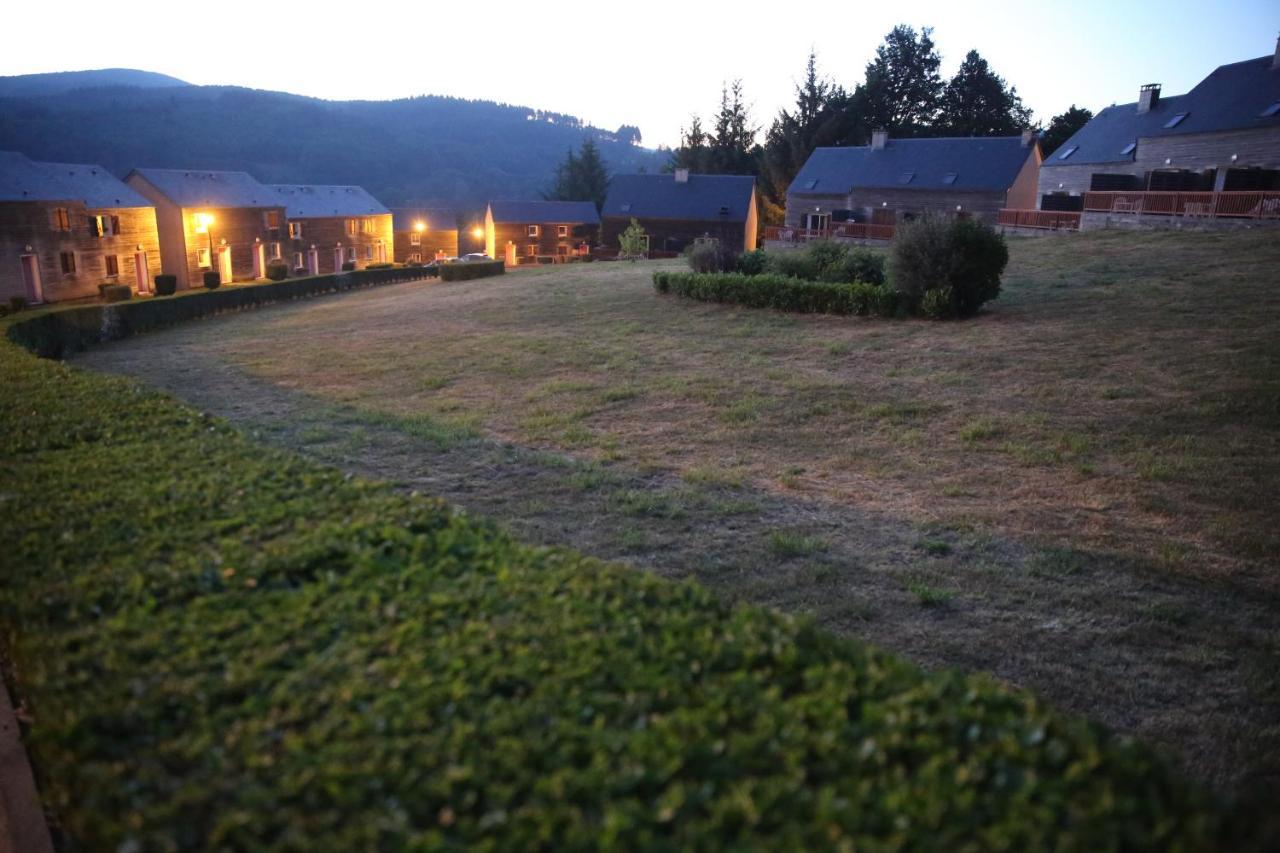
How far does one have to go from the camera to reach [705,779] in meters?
2.89

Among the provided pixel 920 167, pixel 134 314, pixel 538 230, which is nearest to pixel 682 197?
pixel 538 230

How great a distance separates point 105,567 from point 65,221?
144 feet

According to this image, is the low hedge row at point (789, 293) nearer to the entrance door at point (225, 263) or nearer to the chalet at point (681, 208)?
the chalet at point (681, 208)

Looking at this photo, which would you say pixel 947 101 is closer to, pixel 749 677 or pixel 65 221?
pixel 65 221

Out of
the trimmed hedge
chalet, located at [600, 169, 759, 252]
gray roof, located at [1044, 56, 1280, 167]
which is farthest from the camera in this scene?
chalet, located at [600, 169, 759, 252]

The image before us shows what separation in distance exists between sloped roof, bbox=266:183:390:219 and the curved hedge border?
56.3 metres

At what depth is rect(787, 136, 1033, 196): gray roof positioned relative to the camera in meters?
44.7

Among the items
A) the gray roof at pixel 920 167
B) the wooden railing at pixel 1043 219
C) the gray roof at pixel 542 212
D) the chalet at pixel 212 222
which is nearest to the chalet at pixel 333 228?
the chalet at pixel 212 222

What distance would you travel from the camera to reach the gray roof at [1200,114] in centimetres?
2925

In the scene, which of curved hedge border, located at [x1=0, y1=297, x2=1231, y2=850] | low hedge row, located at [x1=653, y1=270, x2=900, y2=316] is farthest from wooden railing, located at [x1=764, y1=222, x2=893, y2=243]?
curved hedge border, located at [x1=0, y1=297, x2=1231, y2=850]

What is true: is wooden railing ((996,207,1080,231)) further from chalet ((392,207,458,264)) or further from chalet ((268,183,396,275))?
chalet ((392,207,458,264))

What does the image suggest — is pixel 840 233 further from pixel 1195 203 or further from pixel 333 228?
pixel 333 228

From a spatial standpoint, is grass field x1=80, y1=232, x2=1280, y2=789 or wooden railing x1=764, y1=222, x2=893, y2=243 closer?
grass field x1=80, y1=232, x2=1280, y2=789

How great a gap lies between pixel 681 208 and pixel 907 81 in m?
27.0
